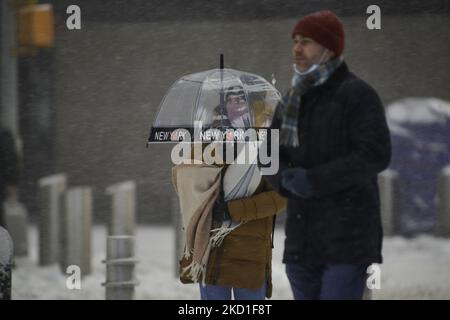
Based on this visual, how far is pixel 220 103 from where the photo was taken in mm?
5445

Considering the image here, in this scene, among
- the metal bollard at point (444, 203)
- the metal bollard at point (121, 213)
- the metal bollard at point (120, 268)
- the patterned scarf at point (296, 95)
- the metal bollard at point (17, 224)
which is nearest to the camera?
the patterned scarf at point (296, 95)

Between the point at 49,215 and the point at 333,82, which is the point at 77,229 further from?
the point at 333,82

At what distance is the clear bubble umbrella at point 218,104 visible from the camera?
5241 mm

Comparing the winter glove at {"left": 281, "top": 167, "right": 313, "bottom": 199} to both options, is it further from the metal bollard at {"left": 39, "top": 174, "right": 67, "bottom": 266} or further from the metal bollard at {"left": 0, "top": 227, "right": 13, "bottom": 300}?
the metal bollard at {"left": 39, "top": 174, "right": 67, "bottom": 266}

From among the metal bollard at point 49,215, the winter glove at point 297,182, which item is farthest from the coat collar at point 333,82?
the metal bollard at point 49,215

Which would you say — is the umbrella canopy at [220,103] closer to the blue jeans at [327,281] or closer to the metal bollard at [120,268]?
the blue jeans at [327,281]

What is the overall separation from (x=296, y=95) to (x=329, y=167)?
0.34 metres

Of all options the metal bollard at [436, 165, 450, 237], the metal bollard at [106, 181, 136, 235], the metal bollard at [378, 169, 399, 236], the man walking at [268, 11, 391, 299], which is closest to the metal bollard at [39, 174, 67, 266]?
the metal bollard at [106, 181, 136, 235]

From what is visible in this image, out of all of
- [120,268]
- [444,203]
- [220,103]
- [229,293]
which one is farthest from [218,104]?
[444,203]

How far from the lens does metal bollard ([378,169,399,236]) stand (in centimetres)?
785

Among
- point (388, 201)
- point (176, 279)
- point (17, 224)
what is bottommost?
point (176, 279)

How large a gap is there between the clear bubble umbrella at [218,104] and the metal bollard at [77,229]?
2379mm
